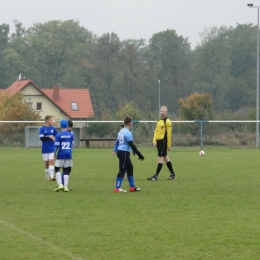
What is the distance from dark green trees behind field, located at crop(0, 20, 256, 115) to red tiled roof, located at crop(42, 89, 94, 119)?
17.6 meters

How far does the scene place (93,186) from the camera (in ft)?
50.5

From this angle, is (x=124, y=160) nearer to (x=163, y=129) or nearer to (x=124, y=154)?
(x=124, y=154)

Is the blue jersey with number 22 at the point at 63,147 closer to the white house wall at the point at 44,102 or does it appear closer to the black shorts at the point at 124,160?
the black shorts at the point at 124,160

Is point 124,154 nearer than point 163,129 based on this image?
Yes

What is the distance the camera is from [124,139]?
549 inches

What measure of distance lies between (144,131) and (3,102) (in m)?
11.2

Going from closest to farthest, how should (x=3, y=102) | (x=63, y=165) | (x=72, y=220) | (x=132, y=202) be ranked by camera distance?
(x=72, y=220) → (x=132, y=202) → (x=63, y=165) → (x=3, y=102)

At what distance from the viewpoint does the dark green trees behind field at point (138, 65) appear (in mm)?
95969

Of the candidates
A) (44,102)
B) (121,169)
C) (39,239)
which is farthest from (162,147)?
(44,102)

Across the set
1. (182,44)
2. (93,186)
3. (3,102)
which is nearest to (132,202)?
(93,186)

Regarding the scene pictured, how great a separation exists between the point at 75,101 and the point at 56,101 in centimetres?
210

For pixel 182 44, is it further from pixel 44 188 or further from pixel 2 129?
pixel 44 188

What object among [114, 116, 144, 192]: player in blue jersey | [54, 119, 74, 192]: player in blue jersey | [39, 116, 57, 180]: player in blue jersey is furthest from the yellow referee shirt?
[54, 119, 74, 192]: player in blue jersey

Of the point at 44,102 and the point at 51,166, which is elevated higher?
the point at 44,102
